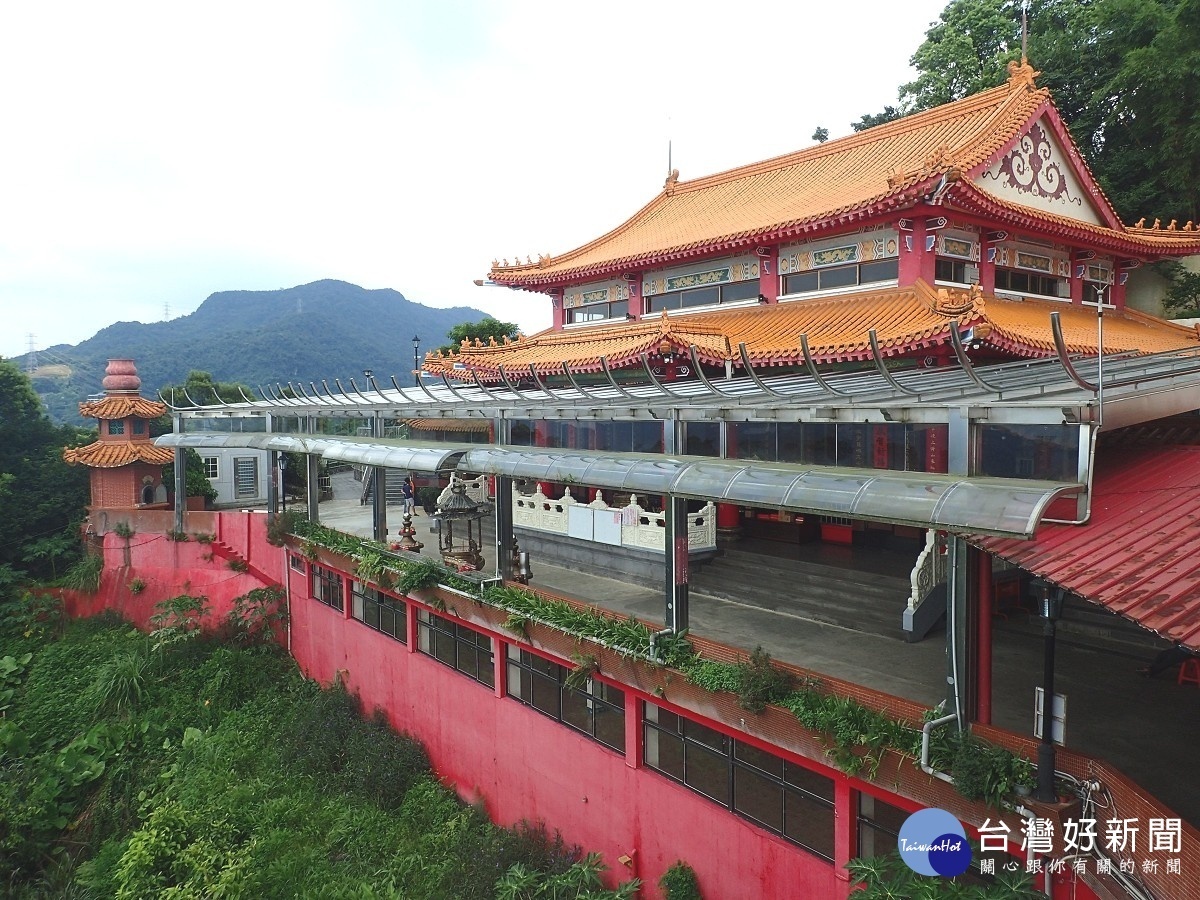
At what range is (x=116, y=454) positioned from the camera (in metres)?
28.0

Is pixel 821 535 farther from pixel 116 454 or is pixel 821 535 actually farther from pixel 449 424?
pixel 116 454

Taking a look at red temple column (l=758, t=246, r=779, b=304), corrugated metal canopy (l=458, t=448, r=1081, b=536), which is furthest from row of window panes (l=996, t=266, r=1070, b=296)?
corrugated metal canopy (l=458, t=448, r=1081, b=536)

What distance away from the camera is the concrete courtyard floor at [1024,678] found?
26.7 feet

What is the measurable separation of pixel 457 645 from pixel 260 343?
126537 mm

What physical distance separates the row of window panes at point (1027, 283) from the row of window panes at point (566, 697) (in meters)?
13.0

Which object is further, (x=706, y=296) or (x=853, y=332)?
(x=706, y=296)

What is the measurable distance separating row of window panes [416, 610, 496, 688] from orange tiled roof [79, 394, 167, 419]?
60.1 feet

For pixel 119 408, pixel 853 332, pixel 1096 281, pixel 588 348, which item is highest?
pixel 1096 281

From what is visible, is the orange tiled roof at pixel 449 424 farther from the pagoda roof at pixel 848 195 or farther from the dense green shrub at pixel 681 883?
the dense green shrub at pixel 681 883

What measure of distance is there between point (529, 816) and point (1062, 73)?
30.1 meters

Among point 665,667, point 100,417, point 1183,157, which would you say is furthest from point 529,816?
point 1183,157

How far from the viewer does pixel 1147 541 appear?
22.9ft

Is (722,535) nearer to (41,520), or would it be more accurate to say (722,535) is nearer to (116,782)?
(116,782)

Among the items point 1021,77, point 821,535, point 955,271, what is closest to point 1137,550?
point 821,535
